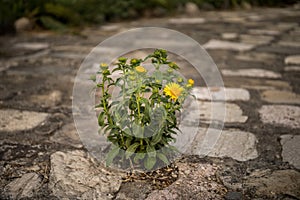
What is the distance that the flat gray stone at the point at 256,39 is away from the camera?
14.4 ft

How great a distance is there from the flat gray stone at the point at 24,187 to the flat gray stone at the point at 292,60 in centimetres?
281

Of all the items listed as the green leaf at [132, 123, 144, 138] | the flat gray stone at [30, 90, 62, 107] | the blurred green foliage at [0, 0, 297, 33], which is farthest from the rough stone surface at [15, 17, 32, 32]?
the green leaf at [132, 123, 144, 138]

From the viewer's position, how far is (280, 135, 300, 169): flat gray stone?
176 centimetres

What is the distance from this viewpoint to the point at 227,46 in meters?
4.17

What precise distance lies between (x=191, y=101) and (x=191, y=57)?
4.05ft

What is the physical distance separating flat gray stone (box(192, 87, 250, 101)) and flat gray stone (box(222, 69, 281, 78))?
431mm

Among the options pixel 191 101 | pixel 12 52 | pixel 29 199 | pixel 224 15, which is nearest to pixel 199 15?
pixel 224 15

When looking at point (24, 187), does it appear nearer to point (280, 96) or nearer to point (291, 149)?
point (291, 149)

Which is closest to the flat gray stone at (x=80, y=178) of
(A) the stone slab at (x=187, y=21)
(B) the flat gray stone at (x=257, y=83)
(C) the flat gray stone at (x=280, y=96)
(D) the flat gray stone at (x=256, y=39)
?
(C) the flat gray stone at (x=280, y=96)

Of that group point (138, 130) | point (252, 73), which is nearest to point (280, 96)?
point (252, 73)

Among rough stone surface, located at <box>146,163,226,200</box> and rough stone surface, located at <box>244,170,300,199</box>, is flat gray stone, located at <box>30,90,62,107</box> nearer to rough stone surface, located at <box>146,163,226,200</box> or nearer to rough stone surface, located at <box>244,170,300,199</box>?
rough stone surface, located at <box>146,163,226,200</box>

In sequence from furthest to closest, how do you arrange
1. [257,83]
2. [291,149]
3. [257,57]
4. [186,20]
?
[186,20]
[257,57]
[257,83]
[291,149]

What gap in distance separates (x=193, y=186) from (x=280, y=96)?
A: 1.43m

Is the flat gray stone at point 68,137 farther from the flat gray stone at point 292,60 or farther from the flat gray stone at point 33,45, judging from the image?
the flat gray stone at point 292,60
